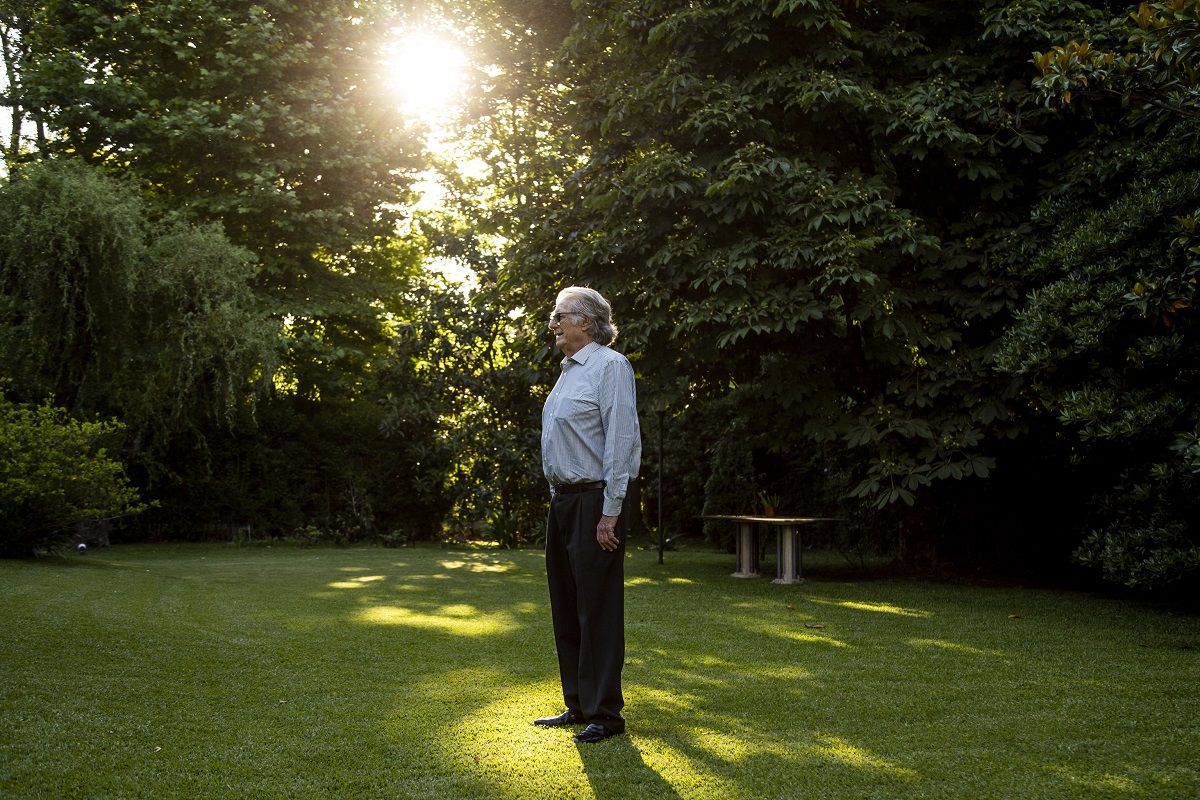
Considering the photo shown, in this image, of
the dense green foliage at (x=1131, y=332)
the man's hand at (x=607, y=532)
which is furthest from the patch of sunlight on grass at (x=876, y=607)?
the man's hand at (x=607, y=532)

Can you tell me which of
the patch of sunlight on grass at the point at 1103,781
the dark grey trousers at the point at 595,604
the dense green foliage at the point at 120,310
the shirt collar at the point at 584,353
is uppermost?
the dense green foliage at the point at 120,310

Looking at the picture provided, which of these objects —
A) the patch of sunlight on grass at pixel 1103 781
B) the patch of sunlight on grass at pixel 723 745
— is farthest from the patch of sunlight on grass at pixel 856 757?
the patch of sunlight on grass at pixel 1103 781

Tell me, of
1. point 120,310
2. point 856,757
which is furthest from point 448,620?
point 120,310

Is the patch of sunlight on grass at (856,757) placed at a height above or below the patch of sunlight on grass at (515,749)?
above

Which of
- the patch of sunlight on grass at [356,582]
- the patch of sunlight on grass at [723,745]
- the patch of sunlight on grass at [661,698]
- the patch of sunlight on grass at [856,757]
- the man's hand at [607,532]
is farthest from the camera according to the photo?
the patch of sunlight on grass at [356,582]

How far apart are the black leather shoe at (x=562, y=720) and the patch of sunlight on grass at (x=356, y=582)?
6.59 meters

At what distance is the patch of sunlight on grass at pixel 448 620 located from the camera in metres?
7.78

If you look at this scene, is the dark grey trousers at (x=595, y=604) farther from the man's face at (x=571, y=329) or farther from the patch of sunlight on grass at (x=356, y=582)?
the patch of sunlight on grass at (x=356, y=582)

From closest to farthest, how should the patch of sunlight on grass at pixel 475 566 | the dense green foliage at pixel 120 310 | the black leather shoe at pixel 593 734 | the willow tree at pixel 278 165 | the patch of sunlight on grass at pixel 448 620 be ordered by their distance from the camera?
the black leather shoe at pixel 593 734, the patch of sunlight on grass at pixel 448 620, the patch of sunlight on grass at pixel 475 566, the dense green foliage at pixel 120 310, the willow tree at pixel 278 165

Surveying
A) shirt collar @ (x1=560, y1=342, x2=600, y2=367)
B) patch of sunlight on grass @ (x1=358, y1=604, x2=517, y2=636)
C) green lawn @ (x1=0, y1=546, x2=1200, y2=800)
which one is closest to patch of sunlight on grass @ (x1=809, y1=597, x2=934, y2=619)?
green lawn @ (x1=0, y1=546, x2=1200, y2=800)

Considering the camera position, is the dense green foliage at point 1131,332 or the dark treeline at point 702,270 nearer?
the dense green foliage at point 1131,332

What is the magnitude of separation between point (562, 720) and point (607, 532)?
0.93 meters

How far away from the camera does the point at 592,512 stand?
4.62 meters

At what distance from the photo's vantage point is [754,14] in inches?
412
